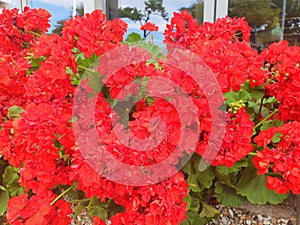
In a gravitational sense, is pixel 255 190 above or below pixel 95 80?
below

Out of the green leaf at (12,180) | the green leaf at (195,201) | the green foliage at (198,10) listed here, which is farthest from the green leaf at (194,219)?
the green foliage at (198,10)

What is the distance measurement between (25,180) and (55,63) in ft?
0.76

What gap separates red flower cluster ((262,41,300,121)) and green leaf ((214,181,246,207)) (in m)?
0.20

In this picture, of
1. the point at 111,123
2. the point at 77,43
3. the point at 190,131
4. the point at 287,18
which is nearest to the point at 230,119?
the point at 190,131

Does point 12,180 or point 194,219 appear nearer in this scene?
point 194,219

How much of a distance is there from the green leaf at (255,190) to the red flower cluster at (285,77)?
14cm

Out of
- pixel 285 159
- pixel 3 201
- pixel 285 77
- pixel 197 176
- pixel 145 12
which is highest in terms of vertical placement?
pixel 145 12

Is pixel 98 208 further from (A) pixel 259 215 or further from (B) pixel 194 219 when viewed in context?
(A) pixel 259 215

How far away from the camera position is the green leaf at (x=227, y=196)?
0.69m

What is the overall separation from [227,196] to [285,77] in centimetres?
29

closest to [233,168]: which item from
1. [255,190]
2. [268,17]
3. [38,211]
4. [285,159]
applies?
[255,190]

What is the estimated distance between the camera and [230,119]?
558 millimetres

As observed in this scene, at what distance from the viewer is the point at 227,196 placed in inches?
27.4

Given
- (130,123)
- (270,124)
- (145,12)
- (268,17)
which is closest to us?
(130,123)
